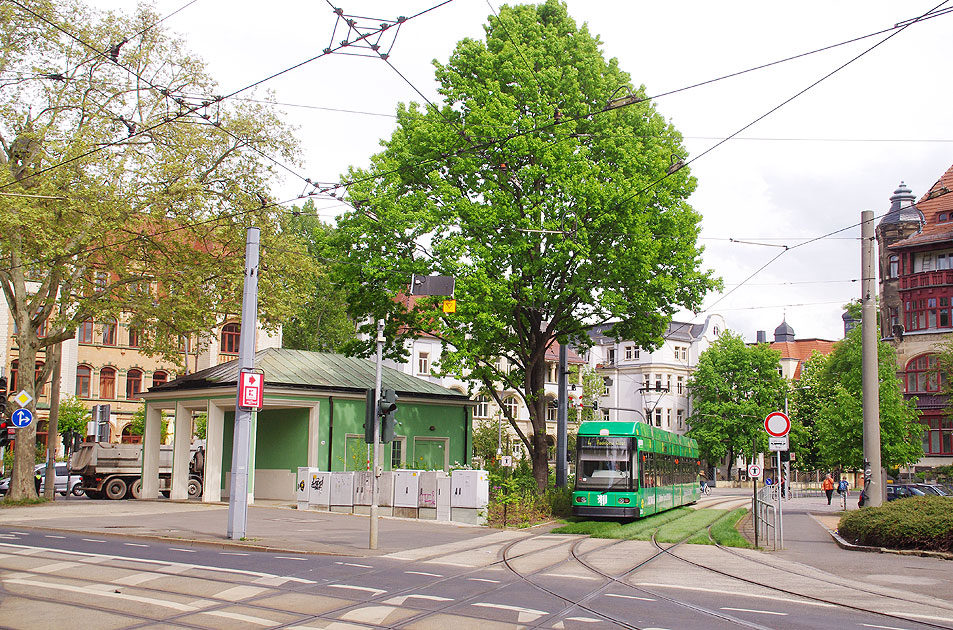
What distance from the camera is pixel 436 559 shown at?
16594mm

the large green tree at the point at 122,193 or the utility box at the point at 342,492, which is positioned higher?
the large green tree at the point at 122,193

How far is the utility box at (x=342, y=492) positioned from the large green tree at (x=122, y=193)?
19.2 feet

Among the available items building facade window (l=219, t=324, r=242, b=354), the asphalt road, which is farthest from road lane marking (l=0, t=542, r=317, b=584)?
building facade window (l=219, t=324, r=242, b=354)

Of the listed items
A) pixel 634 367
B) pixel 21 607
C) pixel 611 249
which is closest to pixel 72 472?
pixel 611 249

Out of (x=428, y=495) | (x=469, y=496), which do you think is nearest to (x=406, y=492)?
(x=428, y=495)

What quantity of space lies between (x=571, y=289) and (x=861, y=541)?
10.9 meters

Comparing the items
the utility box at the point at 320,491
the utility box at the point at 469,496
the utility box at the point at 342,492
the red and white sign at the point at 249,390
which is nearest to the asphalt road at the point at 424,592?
the red and white sign at the point at 249,390

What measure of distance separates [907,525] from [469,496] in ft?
37.0

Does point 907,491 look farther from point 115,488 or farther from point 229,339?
point 229,339

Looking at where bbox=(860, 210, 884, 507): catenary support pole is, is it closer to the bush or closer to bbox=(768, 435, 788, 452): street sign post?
the bush

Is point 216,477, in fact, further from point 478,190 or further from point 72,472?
point 478,190

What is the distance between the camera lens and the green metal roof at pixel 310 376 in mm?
31844

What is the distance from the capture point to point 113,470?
1414 inches

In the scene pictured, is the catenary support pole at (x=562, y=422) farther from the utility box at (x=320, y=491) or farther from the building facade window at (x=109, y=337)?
the building facade window at (x=109, y=337)
